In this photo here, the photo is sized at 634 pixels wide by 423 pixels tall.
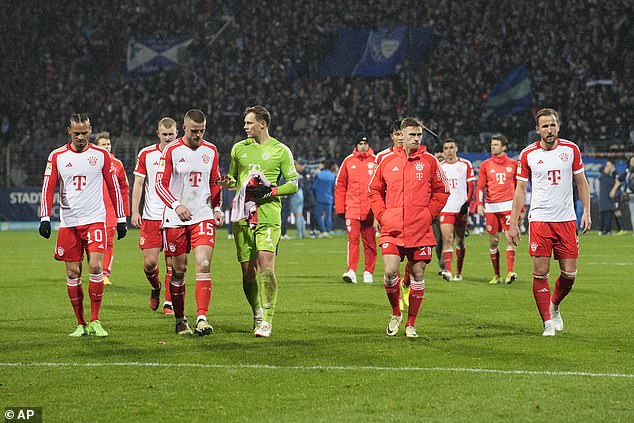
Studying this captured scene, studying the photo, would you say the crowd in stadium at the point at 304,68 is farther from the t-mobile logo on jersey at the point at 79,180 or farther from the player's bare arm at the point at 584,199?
the t-mobile logo on jersey at the point at 79,180

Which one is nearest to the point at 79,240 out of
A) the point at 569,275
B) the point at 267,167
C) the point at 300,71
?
the point at 267,167

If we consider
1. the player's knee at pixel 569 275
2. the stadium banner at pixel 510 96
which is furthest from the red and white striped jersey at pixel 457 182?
the stadium banner at pixel 510 96

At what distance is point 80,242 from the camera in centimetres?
1115

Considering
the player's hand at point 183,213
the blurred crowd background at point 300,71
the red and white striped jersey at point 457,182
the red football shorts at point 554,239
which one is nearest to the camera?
the player's hand at point 183,213

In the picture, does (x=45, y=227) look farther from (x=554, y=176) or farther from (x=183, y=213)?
(x=554, y=176)

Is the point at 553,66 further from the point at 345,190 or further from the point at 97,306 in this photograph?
the point at 97,306

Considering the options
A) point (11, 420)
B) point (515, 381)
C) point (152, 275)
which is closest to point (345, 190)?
point (152, 275)

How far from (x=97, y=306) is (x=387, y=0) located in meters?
39.6

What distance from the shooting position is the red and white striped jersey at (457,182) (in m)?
18.6

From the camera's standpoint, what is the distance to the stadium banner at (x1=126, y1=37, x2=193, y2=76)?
47.9 meters

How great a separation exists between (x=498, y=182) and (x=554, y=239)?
7.51 meters

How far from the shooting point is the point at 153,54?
158 ft

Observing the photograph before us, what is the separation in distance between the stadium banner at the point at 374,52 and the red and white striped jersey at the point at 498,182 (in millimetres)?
27798

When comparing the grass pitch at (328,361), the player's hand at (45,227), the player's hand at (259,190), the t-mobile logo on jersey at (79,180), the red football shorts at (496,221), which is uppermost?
the t-mobile logo on jersey at (79,180)
